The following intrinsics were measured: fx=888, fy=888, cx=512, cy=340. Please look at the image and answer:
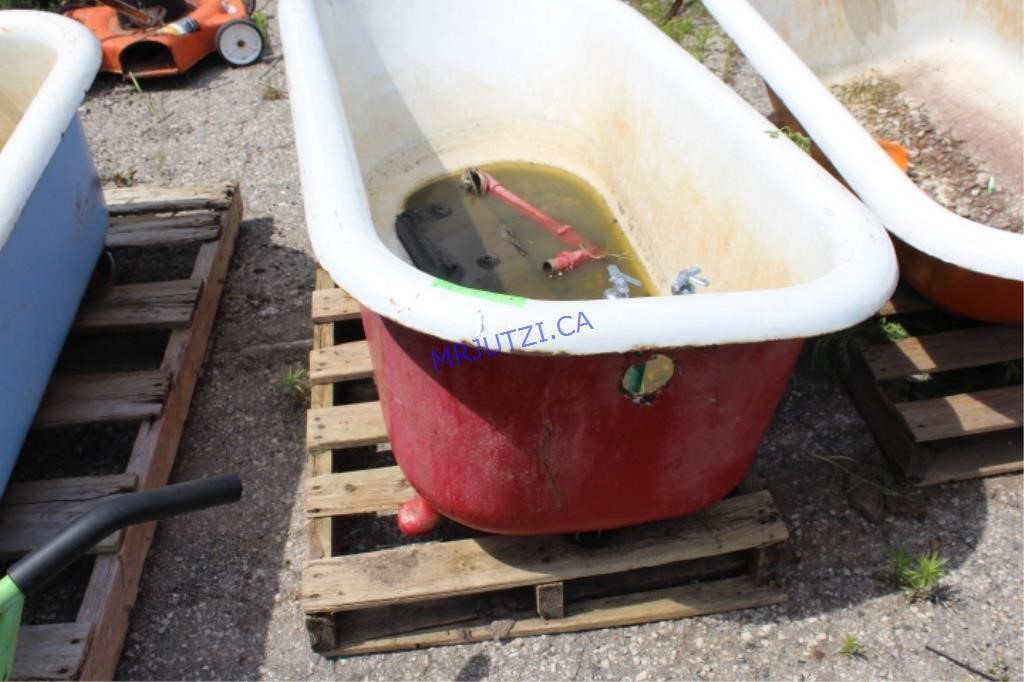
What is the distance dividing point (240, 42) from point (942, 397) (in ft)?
9.46

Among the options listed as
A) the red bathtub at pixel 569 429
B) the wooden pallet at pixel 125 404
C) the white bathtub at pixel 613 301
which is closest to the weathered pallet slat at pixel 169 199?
the wooden pallet at pixel 125 404

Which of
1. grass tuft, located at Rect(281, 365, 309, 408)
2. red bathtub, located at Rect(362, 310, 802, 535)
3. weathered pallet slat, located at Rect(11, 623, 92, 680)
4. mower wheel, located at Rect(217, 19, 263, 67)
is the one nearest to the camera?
red bathtub, located at Rect(362, 310, 802, 535)

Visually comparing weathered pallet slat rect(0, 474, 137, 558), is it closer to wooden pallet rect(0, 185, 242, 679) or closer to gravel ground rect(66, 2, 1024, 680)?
wooden pallet rect(0, 185, 242, 679)

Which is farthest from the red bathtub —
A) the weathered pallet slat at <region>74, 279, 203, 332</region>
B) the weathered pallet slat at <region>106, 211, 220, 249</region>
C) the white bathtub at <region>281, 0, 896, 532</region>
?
the weathered pallet slat at <region>106, 211, 220, 249</region>

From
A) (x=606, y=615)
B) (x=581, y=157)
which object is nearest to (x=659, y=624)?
(x=606, y=615)

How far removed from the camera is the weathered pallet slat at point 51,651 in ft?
5.02

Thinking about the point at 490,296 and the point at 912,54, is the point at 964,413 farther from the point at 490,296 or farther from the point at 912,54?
the point at 912,54

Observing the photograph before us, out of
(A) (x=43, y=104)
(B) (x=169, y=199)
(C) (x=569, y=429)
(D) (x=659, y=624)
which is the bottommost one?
(D) (x=659, y=624)

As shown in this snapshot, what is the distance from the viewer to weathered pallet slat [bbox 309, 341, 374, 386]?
210cm

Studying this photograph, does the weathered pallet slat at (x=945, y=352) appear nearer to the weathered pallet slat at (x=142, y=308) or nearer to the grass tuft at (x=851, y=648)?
the grass tuft at (x=851, y=648)

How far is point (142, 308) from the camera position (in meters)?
2.30

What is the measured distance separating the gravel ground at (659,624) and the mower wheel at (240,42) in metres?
1.56

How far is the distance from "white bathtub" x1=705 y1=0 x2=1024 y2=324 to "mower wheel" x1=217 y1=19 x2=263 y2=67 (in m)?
1.97

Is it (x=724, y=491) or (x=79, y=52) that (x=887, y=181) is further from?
(x=79, y=52)
